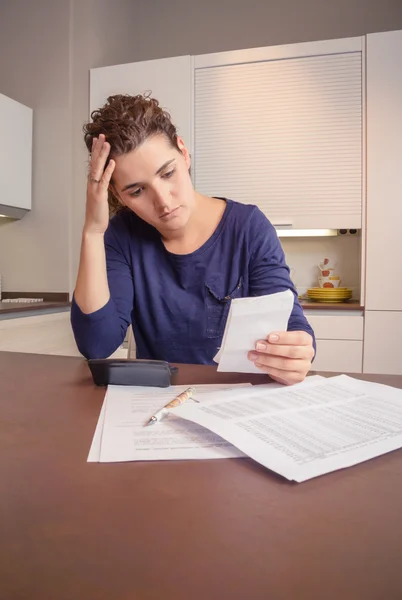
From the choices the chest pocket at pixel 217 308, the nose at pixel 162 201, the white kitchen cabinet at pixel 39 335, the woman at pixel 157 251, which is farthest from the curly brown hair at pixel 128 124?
the white kitchen cabinet at pixel 39 335

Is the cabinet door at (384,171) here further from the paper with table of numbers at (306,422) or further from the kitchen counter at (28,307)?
the paper with table of numbers at (306,422)

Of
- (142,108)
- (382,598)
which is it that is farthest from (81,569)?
(142,108)

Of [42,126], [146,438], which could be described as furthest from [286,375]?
[42,126]

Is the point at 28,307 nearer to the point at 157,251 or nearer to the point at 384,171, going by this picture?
the point at 157,251

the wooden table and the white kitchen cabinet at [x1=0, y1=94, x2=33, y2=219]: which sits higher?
the white kitchen cabinet at [x1=0, y1=94, x2=33, y2=219]

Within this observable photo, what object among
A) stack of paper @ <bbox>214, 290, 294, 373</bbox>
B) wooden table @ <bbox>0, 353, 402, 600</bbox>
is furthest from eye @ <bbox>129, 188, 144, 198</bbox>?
wooden table @ <bbox>0, 353, 402, 600</bbox>

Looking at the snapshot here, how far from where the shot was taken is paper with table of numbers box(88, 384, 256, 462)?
1.71 feet

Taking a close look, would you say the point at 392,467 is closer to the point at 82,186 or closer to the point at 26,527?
the point at 26,527

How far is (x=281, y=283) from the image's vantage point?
124 cm

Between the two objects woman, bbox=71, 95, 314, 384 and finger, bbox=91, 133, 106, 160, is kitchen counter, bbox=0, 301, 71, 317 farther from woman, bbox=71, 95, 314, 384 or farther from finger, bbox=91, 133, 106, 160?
finger, bbox=91, 133, 106, 160

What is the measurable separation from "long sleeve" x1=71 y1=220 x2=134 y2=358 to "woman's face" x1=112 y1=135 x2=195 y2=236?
17cm

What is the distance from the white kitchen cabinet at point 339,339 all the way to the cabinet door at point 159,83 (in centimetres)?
141

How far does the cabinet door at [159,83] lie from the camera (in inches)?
A: 120

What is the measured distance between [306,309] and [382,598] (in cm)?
257
